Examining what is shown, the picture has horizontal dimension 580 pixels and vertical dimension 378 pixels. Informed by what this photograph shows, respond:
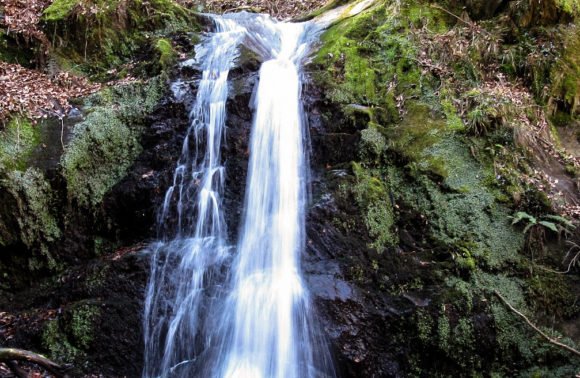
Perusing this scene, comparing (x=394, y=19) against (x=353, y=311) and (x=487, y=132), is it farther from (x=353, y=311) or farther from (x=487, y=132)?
(x=353, y=311)

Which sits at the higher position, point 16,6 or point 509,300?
point 16,6

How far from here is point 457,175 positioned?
237 inches

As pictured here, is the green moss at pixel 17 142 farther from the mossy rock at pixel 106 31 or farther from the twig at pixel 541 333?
the twig at pixel 541 333

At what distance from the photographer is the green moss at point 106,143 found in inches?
245

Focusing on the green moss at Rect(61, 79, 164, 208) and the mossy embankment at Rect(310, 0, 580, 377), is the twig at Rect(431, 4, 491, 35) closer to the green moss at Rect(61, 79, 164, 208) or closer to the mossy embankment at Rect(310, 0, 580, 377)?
the mossy embankment at Rect(310, 0, 580, 377)

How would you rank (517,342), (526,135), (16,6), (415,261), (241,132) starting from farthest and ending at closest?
1. (16,6)
2. (241,132)
3. (526,135)
4. (415,261)
5. (517,342)

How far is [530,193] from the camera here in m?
5.67

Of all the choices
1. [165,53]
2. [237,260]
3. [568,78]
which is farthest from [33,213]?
[568,78]

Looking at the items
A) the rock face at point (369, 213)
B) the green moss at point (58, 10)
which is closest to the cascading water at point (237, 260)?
the rock face at point (369, 213)

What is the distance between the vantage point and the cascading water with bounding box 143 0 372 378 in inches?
201

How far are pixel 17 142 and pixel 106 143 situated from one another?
1174 millimetres

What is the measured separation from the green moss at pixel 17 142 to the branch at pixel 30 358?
2661 mm

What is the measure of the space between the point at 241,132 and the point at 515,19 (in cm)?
514

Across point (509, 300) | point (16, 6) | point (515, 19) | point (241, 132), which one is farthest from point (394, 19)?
point (16, 6)
